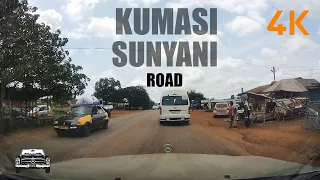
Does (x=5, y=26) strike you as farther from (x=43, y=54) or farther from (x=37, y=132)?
(x=37, y=132)

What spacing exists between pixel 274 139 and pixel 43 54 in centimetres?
215

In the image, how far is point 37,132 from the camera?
312 centimetres

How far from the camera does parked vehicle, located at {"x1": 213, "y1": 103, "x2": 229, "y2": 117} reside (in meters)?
3.60

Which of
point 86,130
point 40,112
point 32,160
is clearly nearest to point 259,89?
point 86,130

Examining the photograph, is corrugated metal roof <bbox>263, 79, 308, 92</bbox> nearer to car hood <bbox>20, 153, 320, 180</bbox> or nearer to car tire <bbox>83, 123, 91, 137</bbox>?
car hood <bbox>20, 153, 320, 180</bbox>

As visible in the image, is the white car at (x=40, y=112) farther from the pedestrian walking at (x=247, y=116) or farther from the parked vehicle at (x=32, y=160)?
the pedestrian walking at (x=247, y=116)

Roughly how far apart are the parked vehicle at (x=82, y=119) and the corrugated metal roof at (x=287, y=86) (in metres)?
1.58

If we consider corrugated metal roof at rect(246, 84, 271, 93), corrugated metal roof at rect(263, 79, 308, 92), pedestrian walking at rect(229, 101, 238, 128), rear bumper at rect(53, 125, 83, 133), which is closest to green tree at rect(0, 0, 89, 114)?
rear bumper at rect(53, 125, 83, 133)

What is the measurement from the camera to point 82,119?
3.17 metres

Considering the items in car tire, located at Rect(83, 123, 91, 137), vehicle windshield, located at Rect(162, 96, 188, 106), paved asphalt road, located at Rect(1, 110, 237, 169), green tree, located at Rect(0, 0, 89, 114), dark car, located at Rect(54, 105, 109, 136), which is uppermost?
green tree, located at Rect(0, 0, 89, 114)

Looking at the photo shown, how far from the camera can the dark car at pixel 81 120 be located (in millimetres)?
3121

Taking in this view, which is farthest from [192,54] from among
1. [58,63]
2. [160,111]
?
[58,63]

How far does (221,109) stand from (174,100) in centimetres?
67

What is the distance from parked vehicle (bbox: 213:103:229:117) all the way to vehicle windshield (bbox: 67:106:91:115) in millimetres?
1230
